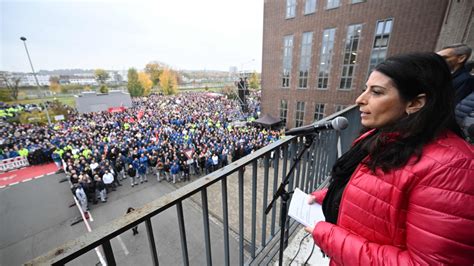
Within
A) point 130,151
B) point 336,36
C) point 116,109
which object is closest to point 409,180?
point 130,151

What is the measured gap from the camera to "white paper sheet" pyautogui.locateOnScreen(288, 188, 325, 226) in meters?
1.77

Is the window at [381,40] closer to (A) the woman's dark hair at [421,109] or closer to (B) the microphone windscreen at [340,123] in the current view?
(B) the microphone windscreen at [340,123]

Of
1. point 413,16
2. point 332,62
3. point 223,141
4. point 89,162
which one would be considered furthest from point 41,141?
point 413,16

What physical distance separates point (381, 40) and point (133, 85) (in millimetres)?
54839

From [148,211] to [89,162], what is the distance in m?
15.1

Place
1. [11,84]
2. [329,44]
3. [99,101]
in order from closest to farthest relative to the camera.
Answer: [329,44], [99,101], [11,84]

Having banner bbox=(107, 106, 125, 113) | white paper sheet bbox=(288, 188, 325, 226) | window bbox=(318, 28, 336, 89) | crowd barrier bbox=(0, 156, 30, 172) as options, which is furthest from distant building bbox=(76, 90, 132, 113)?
white paper sheet bbox=(288, 188, 325, 226)

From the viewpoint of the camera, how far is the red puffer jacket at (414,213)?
78 centimetres

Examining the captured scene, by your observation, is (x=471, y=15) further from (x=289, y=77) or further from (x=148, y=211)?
(x=289, y=77)

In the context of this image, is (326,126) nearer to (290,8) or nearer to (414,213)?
(414,213)

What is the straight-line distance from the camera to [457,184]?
0.80m

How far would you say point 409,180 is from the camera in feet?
2.98

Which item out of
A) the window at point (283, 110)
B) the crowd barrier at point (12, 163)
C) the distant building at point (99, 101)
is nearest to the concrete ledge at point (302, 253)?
the window at point (283, 110)

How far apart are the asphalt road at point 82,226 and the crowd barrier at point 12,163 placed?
14.7 feet
